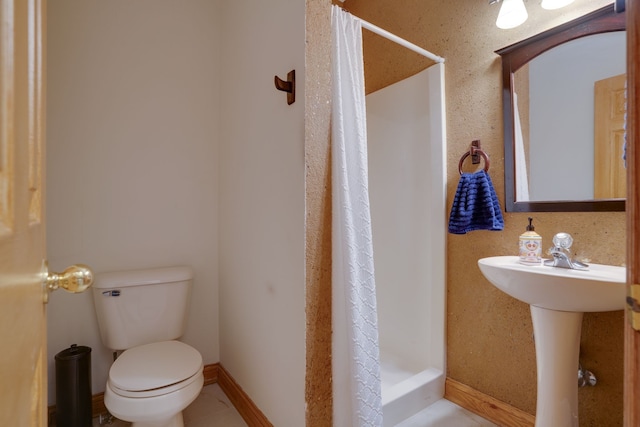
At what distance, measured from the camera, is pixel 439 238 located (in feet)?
5.88

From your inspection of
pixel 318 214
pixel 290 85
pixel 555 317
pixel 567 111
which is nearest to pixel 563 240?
pixel 555 317

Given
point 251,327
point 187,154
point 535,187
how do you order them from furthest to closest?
point 187,154
point 251,327
point 535,187

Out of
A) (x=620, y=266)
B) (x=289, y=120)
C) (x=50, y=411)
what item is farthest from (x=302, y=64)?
(x=50, y=411)

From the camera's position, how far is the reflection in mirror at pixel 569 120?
123 centimetres

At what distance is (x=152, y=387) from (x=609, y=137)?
2.10m

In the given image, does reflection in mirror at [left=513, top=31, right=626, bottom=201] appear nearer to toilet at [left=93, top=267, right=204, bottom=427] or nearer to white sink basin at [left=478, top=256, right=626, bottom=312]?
white sink basin at [left=478, top=256, right=626, bottom=312]

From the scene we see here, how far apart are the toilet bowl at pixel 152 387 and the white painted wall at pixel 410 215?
3.63 feet

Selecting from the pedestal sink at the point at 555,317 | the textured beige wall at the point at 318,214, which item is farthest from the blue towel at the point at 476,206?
the textured beige wall at the point at 318,214

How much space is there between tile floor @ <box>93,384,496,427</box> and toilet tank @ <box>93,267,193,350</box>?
1.36 feet

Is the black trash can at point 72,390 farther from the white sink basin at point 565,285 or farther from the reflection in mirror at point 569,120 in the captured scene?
the reflection in mirror at point 569,120

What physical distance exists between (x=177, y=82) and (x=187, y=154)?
0.44m

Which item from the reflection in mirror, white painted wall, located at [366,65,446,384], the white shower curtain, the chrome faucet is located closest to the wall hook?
the white shower curtain

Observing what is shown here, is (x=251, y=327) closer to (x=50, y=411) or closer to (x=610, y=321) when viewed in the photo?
(x=50, y=411)

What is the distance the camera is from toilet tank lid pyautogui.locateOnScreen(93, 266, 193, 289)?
1534 millimetres
